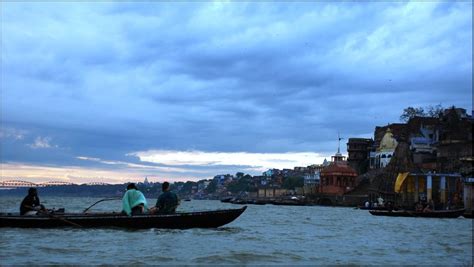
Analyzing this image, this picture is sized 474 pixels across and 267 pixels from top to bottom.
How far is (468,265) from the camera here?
14.8m

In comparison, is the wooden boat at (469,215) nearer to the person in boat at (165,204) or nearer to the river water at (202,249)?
the river water at (202,249)

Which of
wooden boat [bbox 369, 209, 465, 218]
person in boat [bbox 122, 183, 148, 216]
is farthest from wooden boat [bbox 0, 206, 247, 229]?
wooden boat [bbox 369, 209, 465, 218]

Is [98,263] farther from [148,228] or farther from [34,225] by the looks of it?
[34,225]

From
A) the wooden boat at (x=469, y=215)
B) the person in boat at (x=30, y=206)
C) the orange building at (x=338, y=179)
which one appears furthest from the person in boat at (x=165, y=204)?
the orange building at (x=338, y=179)

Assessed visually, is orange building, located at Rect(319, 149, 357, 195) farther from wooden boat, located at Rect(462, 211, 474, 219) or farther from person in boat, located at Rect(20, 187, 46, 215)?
person in boat, located at Rect(20, 187, 46, 215)

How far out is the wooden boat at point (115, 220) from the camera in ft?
73.7

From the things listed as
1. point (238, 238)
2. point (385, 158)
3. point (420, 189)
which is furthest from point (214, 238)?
point (385, 158)

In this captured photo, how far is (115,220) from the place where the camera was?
22625mm

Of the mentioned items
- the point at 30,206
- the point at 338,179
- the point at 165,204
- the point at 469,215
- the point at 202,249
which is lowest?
the point at 202,249

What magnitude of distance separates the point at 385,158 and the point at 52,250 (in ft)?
341

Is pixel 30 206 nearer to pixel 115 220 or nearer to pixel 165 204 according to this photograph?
pixel 115 220

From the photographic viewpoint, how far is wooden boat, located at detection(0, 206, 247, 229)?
22.5 metres

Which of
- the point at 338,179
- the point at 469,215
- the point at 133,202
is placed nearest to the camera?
the point at 133,202

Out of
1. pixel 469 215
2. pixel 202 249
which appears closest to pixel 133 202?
pixel 202 249
